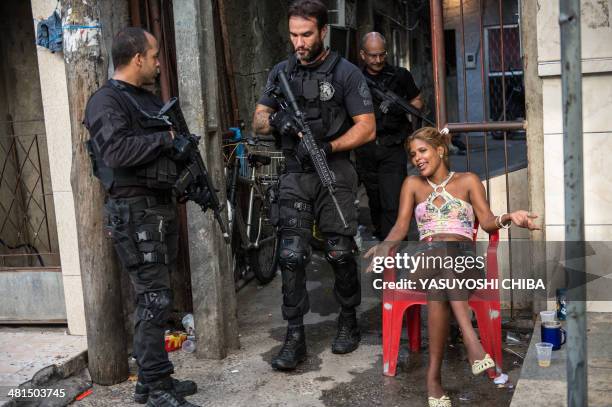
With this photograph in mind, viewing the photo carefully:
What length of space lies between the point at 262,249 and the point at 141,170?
303 centimetres

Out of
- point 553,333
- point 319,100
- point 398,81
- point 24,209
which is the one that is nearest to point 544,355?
point 553,333

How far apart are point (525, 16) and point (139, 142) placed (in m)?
2.55

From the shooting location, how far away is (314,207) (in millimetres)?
4805

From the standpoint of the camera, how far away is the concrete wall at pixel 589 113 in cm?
448

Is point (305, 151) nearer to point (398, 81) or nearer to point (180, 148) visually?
point (180, 148)

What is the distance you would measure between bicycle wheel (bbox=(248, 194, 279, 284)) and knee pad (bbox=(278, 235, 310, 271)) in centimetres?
205

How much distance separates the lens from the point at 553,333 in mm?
4195

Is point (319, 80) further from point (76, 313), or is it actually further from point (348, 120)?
point (76, 313)

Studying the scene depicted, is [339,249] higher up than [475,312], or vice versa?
[339,249]

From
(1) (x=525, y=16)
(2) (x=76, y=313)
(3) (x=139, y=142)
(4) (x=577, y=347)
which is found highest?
(1) (x=525, y=16)

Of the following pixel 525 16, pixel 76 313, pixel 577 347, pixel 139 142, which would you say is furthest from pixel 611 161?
pixel 76 313

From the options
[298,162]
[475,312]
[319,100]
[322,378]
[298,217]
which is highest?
[319,100]

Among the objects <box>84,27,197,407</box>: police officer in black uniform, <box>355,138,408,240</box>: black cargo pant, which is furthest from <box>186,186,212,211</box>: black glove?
<box>355,138,408,240</box>: black cargo pant

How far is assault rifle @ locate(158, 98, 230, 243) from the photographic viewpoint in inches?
159
